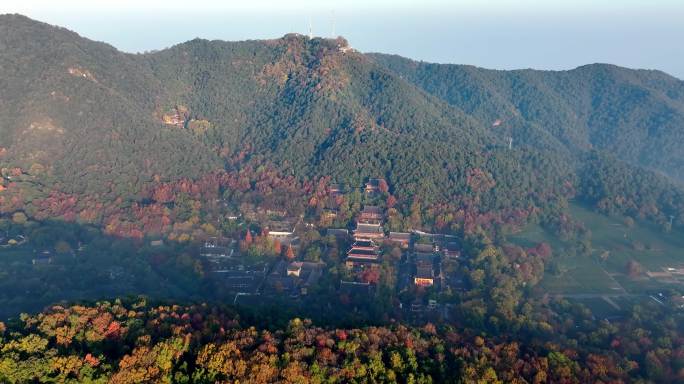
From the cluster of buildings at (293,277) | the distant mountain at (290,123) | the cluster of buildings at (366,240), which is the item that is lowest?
the cluster of buildings at (293,277)

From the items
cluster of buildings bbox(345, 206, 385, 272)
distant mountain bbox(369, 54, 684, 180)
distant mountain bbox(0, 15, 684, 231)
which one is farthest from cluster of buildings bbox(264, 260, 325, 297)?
distant mountain bbox(369, 54, 684, 180)

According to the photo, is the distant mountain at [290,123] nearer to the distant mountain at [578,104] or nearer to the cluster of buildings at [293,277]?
the distant mountain at [578,104]

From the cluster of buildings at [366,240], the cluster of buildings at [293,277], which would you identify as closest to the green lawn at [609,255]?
the cluster of buildings at [366,240]

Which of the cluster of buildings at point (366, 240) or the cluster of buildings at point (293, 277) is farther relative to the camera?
the cluster of buildings at point (366, 240)

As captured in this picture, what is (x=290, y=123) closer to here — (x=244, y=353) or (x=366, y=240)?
(x=366, y=240)

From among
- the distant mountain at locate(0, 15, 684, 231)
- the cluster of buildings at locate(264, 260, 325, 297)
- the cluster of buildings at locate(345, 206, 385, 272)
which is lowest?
the cluster of buildings at locate(264, 260, 325, 297)

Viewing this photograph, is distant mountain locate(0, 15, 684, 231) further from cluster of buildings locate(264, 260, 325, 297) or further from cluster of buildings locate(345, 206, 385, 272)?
cluster of buildings locate(264, 260, 325, 297)

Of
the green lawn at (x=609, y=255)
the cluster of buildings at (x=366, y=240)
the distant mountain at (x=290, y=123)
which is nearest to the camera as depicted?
the green lawn at (x=609, y=255)
